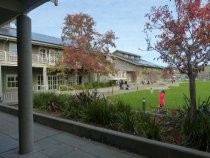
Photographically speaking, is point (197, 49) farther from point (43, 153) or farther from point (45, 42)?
point (45, 42)

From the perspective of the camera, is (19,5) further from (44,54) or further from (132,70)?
(132,70)

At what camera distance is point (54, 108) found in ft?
34.2

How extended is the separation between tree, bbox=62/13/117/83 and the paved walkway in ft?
76.9

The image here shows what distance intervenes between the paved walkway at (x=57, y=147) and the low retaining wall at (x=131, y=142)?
5.7 inches

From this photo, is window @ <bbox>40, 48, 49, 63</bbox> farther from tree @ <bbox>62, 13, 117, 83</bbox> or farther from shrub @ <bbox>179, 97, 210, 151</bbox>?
shrub @ <bbox>179, 97, 210, 151</bbox>

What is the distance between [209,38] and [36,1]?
514cm

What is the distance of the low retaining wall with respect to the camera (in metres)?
4.80

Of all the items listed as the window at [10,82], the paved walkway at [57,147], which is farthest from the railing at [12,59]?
the paved walkway at [57,147]

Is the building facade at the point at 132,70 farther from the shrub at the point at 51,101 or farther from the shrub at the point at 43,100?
the shrub at the point at 51,101

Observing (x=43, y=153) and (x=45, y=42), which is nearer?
(x=43, y=153)

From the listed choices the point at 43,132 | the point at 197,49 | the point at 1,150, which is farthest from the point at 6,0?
the point at 197,49

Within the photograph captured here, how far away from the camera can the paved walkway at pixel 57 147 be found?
217 inches

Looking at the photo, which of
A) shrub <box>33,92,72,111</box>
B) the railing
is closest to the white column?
shrub <box>33,92,72,111</box>

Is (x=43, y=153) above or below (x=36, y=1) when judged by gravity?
below
